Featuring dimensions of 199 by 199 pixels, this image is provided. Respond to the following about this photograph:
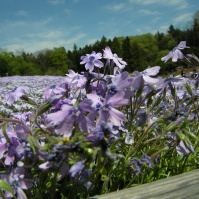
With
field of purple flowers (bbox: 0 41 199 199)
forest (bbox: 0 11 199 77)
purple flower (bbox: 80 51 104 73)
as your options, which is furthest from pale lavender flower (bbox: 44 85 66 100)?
forest (bbox: 0 11 199 77)

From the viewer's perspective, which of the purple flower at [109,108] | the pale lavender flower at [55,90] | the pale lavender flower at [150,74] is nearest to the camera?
the purple flower at [109,108]

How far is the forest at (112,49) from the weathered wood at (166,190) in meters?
36.2

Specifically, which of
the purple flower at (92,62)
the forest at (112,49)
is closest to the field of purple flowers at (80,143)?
the purple flower at (92,62)

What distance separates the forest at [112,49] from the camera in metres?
41.2

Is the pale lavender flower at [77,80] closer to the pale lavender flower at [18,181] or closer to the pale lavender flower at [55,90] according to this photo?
the pale lavender flower at [55,90]

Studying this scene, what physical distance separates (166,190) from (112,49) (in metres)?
43.6

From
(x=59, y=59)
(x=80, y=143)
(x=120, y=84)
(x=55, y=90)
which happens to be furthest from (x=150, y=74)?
(x=59, y=59)

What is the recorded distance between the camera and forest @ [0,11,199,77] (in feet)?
135

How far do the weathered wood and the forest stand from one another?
36.2m

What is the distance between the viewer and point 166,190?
96cm

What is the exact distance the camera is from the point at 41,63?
5119cm

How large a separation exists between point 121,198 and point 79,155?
19 cm

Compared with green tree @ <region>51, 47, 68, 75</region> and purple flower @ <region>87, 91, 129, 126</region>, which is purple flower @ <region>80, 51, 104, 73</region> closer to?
purple flower @ <region>87, 91, 129, 126</region>

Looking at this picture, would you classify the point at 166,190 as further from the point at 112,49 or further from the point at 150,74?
the point at 112,49
